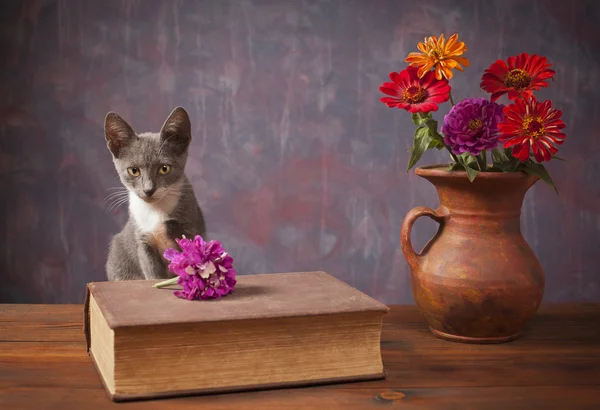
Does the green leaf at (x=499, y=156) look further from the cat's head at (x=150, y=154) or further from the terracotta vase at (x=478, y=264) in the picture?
the cat's head at (x=150, y=154)

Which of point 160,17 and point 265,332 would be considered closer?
point 265,332

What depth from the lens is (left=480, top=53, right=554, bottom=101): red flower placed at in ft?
A: 3.29

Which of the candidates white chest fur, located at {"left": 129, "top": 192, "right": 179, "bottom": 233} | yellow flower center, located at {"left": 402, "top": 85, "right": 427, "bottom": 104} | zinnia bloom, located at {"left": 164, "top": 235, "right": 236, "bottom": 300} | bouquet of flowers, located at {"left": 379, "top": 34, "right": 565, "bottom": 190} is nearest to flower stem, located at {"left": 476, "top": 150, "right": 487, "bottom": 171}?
bouquet of flowers, located at {"left": 379, "top": 34, "right": 565, "bottom": 190}

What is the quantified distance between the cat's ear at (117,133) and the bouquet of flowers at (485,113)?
1.32 feet

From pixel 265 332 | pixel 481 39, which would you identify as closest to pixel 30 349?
pixel 265 332

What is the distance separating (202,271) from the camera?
2.97ft

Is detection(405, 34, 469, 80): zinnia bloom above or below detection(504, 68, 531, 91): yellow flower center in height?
above

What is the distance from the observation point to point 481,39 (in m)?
2.00

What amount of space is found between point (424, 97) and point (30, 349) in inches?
25.3

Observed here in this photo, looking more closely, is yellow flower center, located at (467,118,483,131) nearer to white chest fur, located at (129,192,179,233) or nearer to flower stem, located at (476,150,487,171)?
flower stem, located at (476,150,487,171)

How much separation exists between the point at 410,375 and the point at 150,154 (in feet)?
1.71

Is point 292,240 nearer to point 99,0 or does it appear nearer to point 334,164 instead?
point 334,164

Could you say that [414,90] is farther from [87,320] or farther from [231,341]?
[87,320]

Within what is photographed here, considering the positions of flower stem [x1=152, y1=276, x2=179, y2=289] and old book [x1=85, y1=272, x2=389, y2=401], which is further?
flower stem [x1=152, y1=276, x2=179, y2=289]
